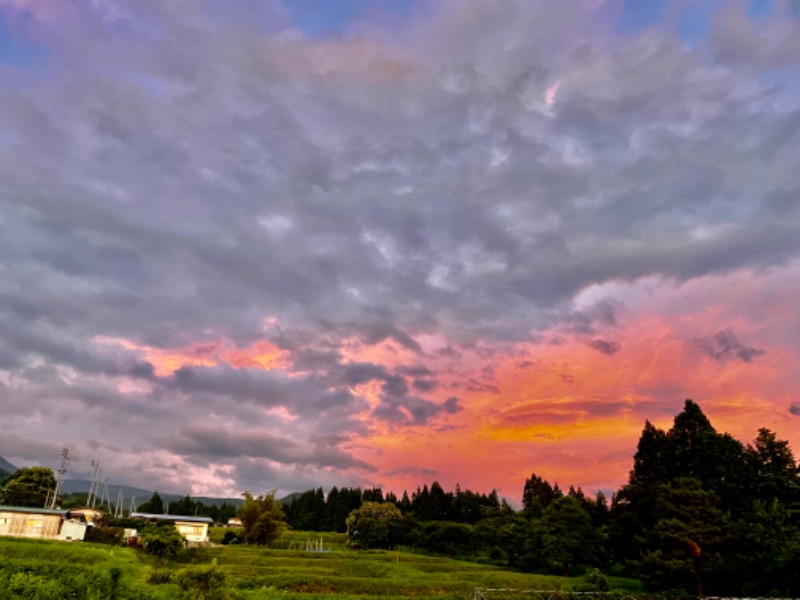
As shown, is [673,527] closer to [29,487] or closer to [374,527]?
[374,527]

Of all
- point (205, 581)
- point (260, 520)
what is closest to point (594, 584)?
point (205, 581)

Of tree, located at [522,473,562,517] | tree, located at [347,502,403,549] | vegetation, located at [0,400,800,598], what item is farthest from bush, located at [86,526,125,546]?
tree, located at [522,473,562,517]

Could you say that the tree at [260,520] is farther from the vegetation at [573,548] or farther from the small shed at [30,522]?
the small shed at [30,522]

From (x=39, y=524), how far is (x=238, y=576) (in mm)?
36435

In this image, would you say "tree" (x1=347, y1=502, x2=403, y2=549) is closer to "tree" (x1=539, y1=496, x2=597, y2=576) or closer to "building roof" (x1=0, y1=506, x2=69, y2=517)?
"tree" (x1=539, y1=496, x2=597, y2=576)

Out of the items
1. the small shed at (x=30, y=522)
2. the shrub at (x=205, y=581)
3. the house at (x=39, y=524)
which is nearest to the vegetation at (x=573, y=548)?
the shrub at (x=205, y=581)

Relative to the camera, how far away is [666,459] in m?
71.8

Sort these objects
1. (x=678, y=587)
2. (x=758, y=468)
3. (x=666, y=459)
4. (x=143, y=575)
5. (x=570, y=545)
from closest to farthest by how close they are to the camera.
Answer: (x=143, y=575) < (x=678, y=587) < (x=758, y=468) < (x=570, y=545) < (x=666, y=459)

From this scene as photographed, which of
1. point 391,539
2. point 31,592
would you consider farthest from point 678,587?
point 391,539

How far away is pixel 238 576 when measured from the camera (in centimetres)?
4300

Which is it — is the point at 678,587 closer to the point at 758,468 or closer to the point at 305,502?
the point at 758,468

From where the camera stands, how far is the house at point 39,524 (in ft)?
200

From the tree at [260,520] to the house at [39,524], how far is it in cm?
2181

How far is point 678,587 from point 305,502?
124440mm
